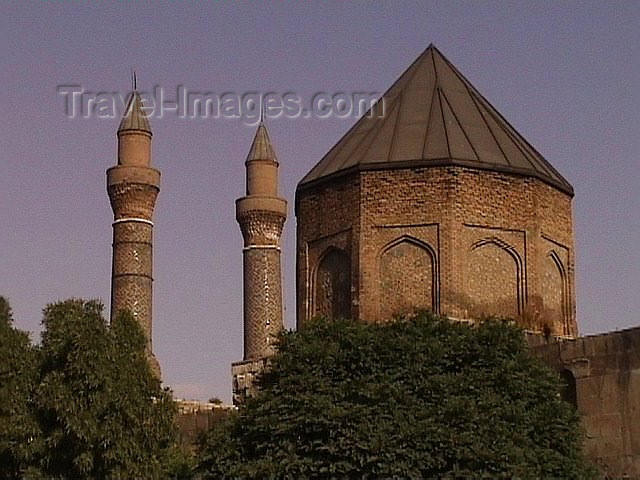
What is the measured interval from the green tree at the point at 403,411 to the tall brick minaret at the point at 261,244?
15.2m

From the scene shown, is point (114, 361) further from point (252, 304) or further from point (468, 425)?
point (252, 304)

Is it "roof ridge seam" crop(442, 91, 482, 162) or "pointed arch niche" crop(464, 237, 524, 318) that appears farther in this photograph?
"roof ridge seam" crop(442, 91, 482, 162)

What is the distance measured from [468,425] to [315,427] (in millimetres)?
1373

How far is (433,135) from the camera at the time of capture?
50.4 feet

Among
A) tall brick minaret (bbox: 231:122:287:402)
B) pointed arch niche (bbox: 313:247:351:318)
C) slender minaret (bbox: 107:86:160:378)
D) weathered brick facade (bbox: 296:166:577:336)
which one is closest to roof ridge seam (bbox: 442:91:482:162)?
weathered brick facade (bbox: 296:166:577:336)

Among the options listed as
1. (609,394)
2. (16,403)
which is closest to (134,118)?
(16,403)

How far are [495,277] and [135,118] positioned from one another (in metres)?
14.5

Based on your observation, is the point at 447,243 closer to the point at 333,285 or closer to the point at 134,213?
the point at 333,285

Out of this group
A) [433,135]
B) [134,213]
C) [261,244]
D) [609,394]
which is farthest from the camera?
[261,244]

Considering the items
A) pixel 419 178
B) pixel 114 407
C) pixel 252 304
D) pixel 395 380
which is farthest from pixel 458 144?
pixel 252 304

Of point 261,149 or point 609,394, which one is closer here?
point 609,394

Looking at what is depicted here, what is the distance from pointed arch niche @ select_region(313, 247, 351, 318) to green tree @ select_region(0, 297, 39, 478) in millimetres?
3792

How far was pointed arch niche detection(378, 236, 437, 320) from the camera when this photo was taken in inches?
581

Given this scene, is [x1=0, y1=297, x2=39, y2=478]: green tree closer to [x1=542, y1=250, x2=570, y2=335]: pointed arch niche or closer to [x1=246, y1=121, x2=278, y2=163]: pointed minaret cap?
[x1=542, y1=250, x2=570, y2=335]: pointed arch niche
